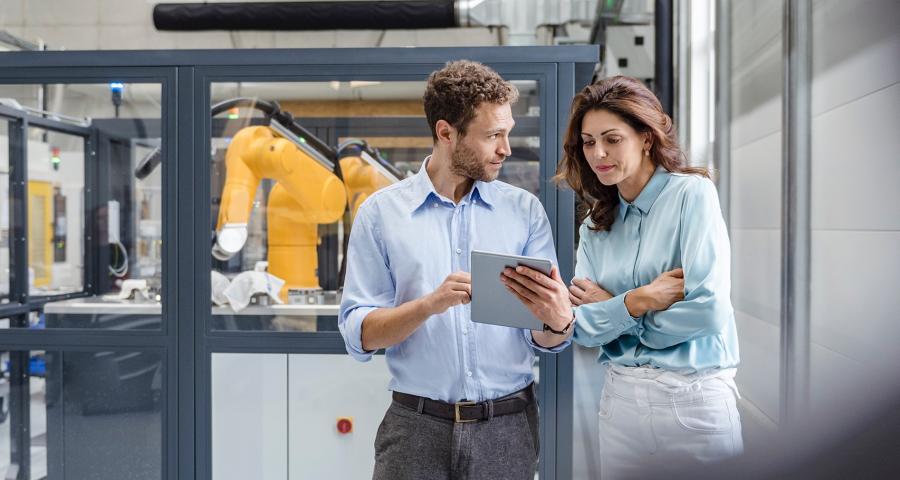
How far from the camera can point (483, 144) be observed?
5.25 ft

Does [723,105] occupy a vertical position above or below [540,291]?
above

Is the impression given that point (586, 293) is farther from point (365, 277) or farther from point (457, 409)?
point (365, 277)

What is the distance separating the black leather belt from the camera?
5.10 feet

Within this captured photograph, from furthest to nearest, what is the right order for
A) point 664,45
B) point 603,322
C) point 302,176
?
point 664,45, point 302,176, point 603,322

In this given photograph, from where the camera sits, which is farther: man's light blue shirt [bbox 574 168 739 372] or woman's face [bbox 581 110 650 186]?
woman's face [bbox 581 110 650 186]

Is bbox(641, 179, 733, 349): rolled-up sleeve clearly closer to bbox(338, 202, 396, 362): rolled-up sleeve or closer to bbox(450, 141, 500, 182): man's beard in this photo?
bbox(450, 141, 500, 182): man's beard

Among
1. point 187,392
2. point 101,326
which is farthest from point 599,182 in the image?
Answer: point 101,326

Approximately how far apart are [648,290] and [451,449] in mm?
545

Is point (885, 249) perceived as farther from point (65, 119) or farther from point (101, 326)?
point (65, 119)

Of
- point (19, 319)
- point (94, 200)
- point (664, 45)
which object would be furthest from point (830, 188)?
point (19, 319)

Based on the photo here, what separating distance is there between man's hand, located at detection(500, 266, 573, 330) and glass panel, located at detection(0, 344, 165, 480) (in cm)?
168

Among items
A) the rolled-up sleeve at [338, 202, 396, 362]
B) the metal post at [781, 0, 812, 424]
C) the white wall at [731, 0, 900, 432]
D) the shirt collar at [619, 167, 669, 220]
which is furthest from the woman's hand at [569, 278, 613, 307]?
the metal post at [781, 0, 812, 424]

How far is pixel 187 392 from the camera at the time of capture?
8.13ft

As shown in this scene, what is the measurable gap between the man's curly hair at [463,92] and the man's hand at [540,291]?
38 cm
